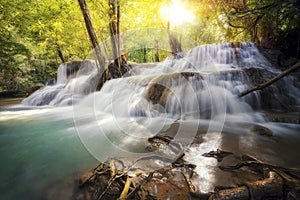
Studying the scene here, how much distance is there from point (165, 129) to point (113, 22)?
7.84 metres

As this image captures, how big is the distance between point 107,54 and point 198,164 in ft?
33.9

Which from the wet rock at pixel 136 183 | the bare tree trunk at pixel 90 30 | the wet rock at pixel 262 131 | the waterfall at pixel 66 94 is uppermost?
the bare tree trunk at pixel 90 30

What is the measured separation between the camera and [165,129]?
3795 mm

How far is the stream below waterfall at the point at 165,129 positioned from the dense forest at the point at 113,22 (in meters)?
1.79

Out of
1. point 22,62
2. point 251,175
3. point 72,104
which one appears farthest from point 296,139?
point 22,62

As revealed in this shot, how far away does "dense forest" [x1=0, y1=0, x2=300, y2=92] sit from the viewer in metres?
4.37

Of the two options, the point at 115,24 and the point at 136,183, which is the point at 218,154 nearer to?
the point at 136,183

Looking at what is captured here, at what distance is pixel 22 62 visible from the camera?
50.5ft

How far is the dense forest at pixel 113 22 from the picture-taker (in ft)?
14.3

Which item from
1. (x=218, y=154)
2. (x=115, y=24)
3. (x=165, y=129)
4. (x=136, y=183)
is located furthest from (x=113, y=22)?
(x=136, y=183)

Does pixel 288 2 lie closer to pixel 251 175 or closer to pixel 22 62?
pixel 251 175

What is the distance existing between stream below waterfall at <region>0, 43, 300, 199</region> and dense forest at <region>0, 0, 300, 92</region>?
179cm

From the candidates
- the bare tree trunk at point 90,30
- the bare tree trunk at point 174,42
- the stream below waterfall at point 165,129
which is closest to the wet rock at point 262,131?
the stream below waterfall at point 165,129

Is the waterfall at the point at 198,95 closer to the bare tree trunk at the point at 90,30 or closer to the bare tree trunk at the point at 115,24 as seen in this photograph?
the bare tree trunk at the point at 90,30
